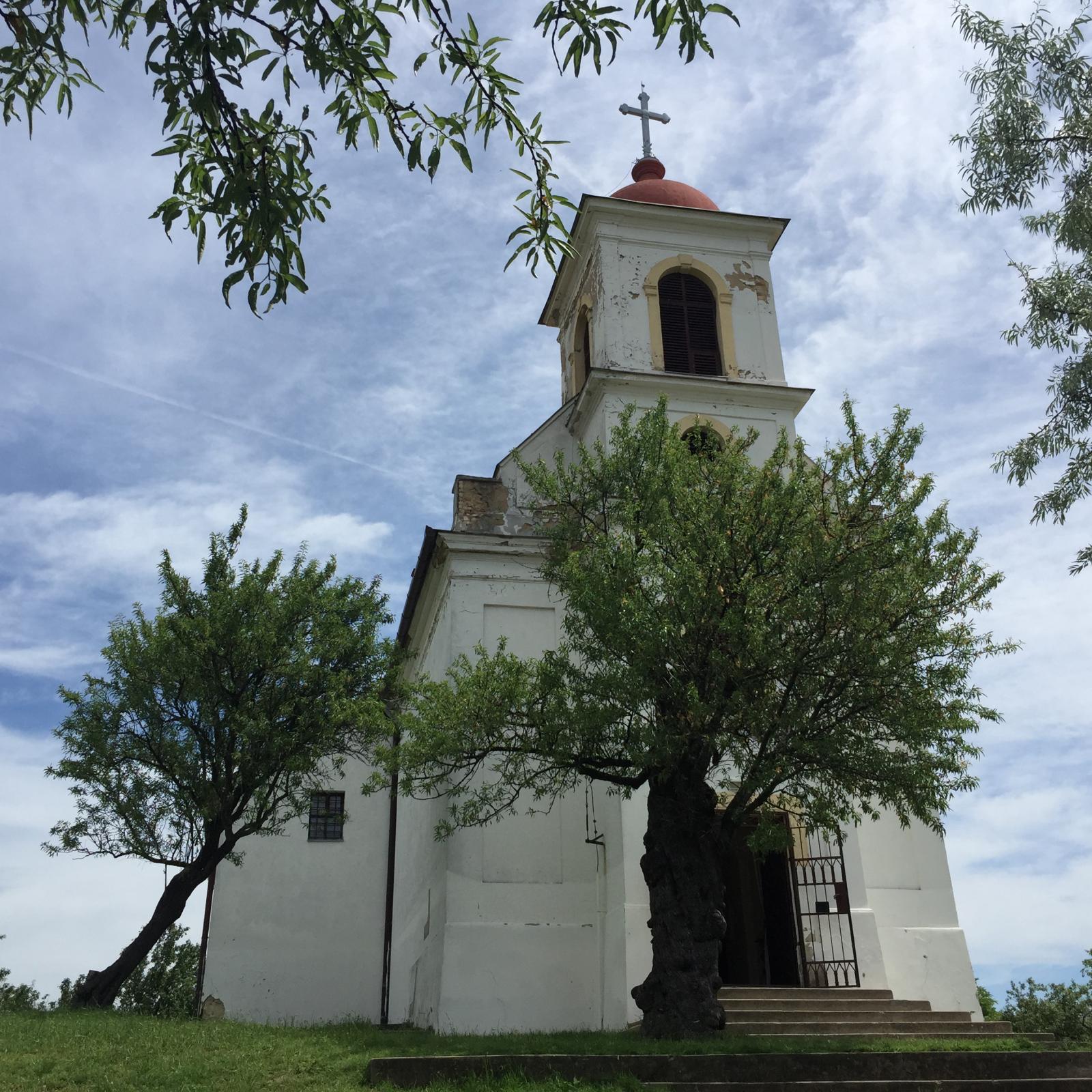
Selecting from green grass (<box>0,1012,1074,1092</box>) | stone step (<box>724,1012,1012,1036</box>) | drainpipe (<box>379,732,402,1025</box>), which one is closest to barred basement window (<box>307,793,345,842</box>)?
drainpipe (<box>379,732,402,1025</box>)

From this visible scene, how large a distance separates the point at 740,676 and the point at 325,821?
1577cm

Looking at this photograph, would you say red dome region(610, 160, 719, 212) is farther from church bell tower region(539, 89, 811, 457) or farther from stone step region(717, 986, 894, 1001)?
stone step region(717, 986, 894, 1001)

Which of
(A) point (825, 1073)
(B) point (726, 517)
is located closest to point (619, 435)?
(B) point (726, 517)

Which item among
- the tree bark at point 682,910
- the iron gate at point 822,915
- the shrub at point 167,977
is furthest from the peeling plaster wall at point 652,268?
the shrub at point 167,977

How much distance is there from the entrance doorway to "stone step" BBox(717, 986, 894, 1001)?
3.02 feet

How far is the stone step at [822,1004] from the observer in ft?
45.0

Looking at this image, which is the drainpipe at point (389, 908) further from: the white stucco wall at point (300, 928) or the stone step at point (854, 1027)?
the stone step at point (854, 1027)

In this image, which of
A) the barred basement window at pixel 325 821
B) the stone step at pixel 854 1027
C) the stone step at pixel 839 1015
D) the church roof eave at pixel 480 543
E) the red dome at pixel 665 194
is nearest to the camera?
the stone step at pixel 854 1027

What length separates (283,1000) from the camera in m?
23.0

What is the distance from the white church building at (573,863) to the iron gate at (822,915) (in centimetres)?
3

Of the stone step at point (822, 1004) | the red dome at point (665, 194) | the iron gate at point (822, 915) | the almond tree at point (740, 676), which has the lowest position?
the stone step at point (822, 1004)

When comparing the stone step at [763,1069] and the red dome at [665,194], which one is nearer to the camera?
the stone step at [763,1069]

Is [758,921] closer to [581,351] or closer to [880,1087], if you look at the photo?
[880,1087]

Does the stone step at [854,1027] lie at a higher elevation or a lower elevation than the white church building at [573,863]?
lower
